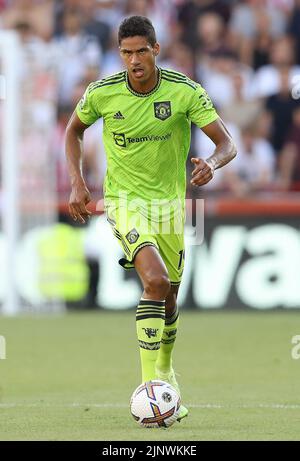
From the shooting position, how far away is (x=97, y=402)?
8984mm

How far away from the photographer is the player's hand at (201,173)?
7.54 metres

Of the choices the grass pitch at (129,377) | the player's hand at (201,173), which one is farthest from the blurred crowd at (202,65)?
the player's hand at (201,173)

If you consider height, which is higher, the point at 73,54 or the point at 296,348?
the point at 73,54

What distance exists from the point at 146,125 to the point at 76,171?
0.60 meters

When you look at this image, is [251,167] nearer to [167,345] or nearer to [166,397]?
[167,345]

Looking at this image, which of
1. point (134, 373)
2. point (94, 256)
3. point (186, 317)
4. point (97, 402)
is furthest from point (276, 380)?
point (94, 256)

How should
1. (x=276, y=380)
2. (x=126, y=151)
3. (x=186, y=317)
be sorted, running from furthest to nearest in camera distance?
(x=186, y=317) < (x=276, y=380) < (x=126, y=151)

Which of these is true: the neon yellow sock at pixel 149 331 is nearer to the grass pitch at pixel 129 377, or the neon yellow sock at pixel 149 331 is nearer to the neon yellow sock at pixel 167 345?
the grass pitch at pixel 129 377

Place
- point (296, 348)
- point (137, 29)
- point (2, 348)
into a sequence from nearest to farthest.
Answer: point (137, 29)
point (296, 348)
point (2, 348)

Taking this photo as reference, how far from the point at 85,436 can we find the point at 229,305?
9.49 m

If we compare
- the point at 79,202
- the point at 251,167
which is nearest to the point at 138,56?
the point at 79,202

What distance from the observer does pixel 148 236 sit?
26.5 feet

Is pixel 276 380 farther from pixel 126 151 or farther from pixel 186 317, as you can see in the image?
pixel 186 317

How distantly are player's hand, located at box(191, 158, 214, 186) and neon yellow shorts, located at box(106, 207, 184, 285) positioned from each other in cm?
66
